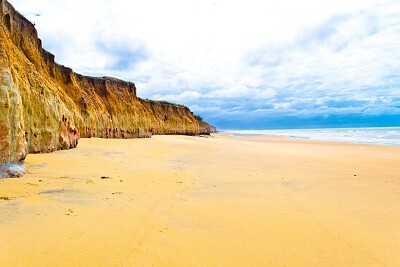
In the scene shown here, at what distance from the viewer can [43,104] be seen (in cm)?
1149

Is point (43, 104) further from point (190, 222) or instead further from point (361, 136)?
point (361, 136)

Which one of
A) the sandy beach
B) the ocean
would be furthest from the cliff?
the ocean

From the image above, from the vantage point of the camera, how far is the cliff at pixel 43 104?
22.6ft

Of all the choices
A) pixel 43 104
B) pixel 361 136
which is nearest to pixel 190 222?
pixel 43 104

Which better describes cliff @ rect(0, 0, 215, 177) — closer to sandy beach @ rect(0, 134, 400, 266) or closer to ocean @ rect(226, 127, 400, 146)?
sandy beach @ rect(0, 134, 400, 266)

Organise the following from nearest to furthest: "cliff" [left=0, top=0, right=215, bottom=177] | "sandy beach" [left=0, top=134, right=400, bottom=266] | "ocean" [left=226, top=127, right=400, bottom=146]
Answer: "sandy beach" [left=0, top=134, right=400, bottom=266] → "cliff" [left=0, top=0, right=215, bottom=177] → "ocean" [left=226, top=127, right=400, bottom=146]

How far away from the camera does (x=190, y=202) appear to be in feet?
18.0

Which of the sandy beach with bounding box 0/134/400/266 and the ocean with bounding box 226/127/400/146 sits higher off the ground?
the ocean with bounding box 226/127/400/146

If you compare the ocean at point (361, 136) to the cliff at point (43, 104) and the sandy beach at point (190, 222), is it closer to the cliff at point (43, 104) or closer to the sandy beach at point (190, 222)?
the cliff at point (43, 104)

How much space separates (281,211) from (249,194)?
1.31 m

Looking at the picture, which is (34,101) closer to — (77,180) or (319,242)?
(77,180)

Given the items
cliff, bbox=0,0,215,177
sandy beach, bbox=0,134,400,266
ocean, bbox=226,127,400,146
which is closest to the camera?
sandy beach, bbox=0,134,400,266

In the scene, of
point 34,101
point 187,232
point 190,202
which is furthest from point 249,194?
point 34,101

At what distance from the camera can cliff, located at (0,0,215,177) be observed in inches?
271
